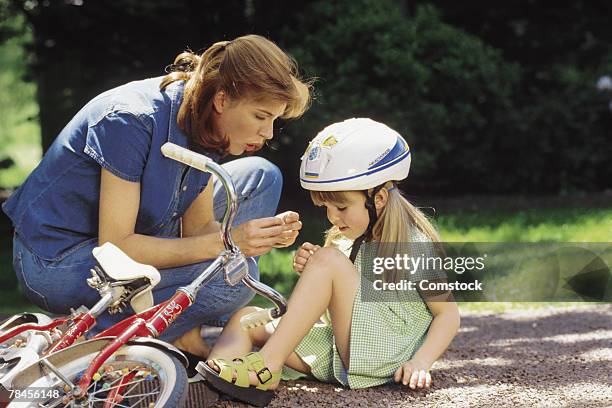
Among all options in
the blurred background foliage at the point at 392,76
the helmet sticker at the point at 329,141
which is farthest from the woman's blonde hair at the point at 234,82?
the blurred background foliage at the point at 392,76

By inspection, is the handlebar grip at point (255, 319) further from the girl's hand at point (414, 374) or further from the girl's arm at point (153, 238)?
the girl's hand at point (414, 374)

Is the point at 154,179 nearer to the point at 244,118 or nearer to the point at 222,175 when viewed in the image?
the point at 244,118

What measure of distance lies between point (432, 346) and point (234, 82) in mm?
1036

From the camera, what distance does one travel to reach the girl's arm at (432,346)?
2.97 meters

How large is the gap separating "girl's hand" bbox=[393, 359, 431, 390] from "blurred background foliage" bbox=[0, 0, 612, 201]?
414 cm

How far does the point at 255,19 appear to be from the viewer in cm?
862

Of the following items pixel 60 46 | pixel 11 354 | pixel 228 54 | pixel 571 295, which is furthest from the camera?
pixel 60 46

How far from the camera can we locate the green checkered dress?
3035mm

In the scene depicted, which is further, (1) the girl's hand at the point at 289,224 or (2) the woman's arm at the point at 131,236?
(2) the woman's arm at the point at 131,236

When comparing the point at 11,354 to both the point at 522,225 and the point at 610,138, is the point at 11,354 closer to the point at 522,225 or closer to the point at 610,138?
the point at 522,225

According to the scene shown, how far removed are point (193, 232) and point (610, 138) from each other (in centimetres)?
652

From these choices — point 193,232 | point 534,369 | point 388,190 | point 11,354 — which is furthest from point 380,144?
point 11,354

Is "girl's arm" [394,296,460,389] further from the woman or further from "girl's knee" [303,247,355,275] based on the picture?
the woman

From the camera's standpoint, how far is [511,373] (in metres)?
3.29
